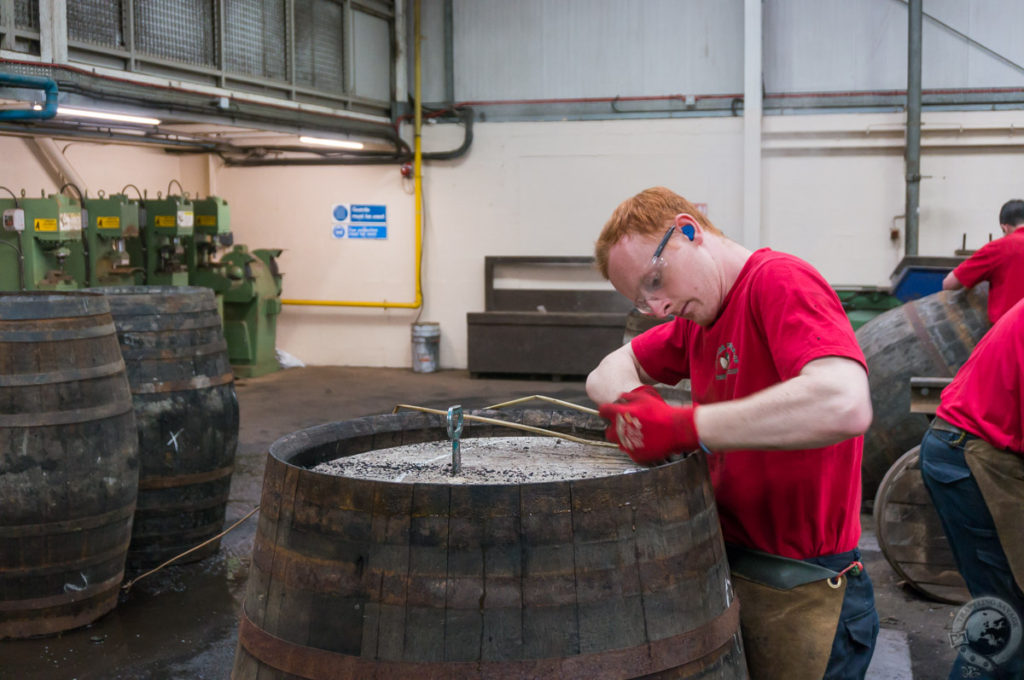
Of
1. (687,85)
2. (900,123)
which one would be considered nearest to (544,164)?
(687,85)

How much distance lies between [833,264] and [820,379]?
7.82m

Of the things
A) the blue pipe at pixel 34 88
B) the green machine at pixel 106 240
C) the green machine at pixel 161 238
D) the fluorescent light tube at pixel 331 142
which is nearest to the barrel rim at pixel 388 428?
the blue pipe at pixel 34 88

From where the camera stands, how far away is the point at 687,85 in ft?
30.4

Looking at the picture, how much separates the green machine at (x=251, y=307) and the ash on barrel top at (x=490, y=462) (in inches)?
289

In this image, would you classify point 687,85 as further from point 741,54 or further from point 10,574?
point 10,574

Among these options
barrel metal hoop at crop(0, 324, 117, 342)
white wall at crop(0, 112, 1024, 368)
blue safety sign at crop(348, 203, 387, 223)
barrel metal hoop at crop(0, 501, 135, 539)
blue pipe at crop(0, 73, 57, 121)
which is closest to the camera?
barrel metal hoop at crop(0, 324, 117, 342)

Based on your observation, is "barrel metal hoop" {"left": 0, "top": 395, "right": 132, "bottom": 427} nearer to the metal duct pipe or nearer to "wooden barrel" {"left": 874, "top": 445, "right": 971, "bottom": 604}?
"wooden barrel" {"left": 874, "top": 445, "right": 971, "bottom": 604}

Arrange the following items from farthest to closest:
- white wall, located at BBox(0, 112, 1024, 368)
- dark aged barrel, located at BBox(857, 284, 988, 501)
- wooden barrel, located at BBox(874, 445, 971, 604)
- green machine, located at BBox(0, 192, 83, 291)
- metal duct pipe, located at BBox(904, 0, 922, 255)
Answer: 1. white wall, located at BBox(0, 112, 1024, 368)
2. metal duct pipe, located at BBox(904, 0, 922, 255)
3. green machine, located at BBox(0, 192, 83, 291)
4. dark aged barrel, located at BBox(857, 284, 988, 501)
5. wooden barrel, located at BBox(874, 445, 971, 604)

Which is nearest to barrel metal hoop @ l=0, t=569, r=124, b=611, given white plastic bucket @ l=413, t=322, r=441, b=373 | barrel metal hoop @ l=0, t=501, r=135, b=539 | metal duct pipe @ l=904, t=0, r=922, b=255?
barrel metal hoop @ l=0, t=501, r=135, b=539

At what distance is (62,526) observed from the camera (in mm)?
3574

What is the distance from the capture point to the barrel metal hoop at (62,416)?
135 inches

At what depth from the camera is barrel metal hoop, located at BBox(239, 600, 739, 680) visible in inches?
58.4

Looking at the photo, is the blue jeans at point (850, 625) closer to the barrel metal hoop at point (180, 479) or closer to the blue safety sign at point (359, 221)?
the barrel metal hoop at point (180, 479)

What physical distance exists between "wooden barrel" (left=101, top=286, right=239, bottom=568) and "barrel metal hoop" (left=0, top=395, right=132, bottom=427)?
0.45 metres
